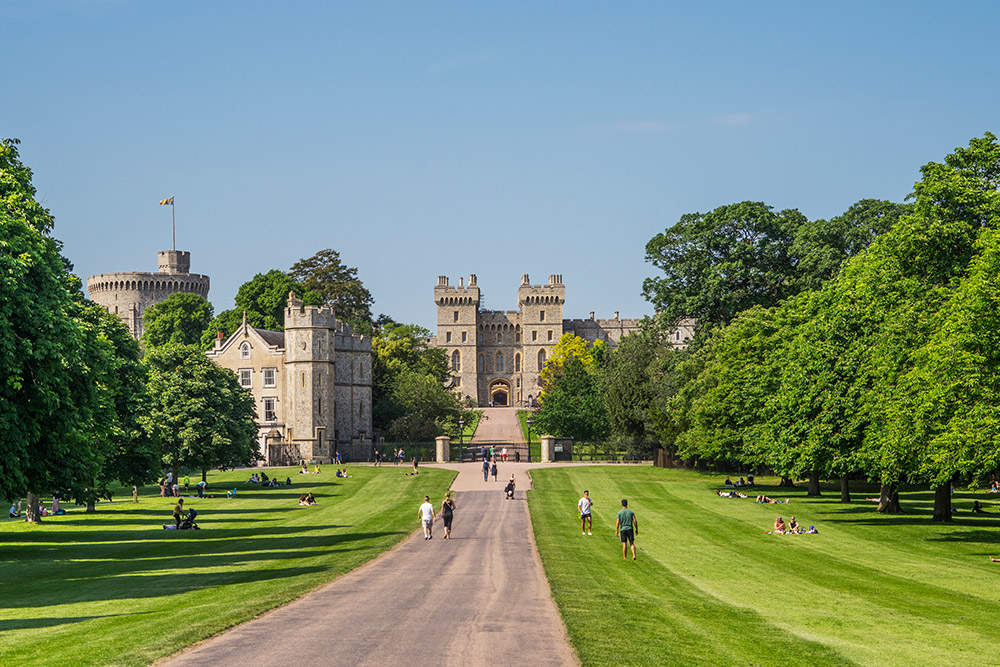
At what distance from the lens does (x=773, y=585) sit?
1072 inches

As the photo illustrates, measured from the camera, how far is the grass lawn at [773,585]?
1761 cm

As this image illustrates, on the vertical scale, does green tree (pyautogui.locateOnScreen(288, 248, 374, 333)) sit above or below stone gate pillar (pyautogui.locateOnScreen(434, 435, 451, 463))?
above

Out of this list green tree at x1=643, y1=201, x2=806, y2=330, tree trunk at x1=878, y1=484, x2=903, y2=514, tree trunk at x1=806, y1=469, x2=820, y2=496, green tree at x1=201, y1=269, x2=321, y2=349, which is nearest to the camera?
tree trunk at x1=878, y1=484, x2=903, y2=514

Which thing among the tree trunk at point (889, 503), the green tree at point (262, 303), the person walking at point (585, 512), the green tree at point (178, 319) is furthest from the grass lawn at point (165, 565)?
the green tree at point (178, 319)

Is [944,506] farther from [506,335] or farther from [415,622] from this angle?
[506,335]

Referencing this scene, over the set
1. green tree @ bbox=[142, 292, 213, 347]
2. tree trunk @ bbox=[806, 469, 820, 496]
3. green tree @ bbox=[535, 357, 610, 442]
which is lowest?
tree trunk @ bbox=[806, 469, 820, 496]

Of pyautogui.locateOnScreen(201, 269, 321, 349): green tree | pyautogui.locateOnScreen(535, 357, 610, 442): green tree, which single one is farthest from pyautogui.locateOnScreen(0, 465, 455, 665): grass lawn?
pyautogui.locateOnScreen(201, 269, 321, 349): green tree

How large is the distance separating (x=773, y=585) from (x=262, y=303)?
95399 mm

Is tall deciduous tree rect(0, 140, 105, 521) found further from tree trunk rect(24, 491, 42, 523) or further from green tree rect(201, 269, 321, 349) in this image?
green tree rect(201, 269, 321, 349)

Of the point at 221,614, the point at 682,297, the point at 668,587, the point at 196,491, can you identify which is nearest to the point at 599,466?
the point at 682,297

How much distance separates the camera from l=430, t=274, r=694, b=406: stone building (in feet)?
570

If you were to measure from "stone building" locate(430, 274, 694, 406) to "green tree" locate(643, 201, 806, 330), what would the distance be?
96.1m

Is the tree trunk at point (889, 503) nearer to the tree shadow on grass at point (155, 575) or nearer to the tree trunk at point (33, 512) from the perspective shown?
the tree shadow on grass at point (155, 575)

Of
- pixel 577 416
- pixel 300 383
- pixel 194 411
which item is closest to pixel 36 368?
pixel 194 411
